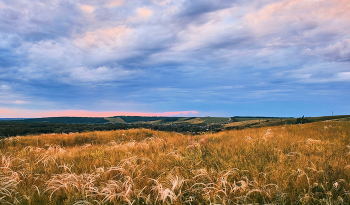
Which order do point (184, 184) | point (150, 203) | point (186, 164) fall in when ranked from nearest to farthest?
point (150, 203) → point (184, 184) → point (186, 164)

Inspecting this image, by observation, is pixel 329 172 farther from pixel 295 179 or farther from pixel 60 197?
pixel 60 197

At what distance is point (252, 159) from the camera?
490 centimetres

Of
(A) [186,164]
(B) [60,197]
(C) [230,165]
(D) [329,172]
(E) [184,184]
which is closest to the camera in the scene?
(B) [60,197]

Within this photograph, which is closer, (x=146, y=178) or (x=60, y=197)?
(x=60, y=197)

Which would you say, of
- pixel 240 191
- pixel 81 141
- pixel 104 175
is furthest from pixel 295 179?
pixel 81 141

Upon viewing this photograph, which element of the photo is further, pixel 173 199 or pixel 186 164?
pixel 186 164

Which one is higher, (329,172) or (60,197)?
(329,172)

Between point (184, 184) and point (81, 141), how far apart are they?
14671 mm

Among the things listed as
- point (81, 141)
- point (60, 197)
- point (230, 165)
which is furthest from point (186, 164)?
point (81, 141)

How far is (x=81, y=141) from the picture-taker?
15.6m

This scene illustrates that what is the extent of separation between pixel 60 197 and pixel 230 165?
3619 mm

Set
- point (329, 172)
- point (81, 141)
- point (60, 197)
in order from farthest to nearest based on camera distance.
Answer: point (81, 141), point (329, 172), point (60, 197)

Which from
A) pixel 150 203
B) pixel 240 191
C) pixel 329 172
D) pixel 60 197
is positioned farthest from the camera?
pixel 329 172

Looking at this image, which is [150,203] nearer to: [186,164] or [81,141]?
[186,164]
